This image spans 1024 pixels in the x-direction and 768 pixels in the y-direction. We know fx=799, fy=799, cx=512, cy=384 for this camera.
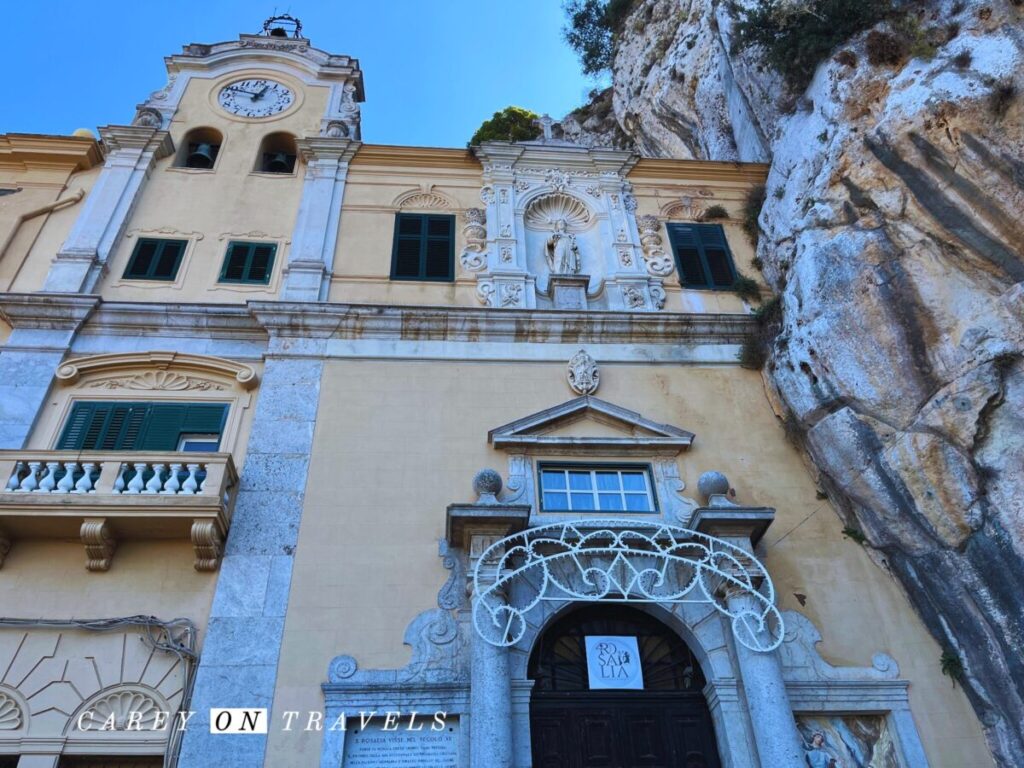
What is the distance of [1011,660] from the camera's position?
9062mm

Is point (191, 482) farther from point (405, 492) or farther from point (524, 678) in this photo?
point (524, 678)

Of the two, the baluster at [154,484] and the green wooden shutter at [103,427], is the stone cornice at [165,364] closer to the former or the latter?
the green wooden shutter at [103,427]

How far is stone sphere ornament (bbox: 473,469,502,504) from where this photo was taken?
34.8 feet

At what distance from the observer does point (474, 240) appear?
1494cm

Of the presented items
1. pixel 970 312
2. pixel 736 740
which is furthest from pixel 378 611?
pixel 970 312

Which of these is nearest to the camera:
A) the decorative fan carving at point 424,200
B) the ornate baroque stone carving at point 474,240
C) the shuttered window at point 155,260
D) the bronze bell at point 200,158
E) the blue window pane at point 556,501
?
the blue window pane at point 556,501

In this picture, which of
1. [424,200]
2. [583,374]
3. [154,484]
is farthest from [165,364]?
[583,374]

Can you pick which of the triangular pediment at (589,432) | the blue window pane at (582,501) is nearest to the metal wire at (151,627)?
the triangular pediment at (589,432)

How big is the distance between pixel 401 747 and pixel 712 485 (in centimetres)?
521

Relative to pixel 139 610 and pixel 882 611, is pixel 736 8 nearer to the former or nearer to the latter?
pixel 882 611

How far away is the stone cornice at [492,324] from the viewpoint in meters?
13.0

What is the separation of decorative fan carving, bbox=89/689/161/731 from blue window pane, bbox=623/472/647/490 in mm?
6611

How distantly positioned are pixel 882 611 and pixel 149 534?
965 centimetres

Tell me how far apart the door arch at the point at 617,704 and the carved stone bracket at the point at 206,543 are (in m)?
4.26
